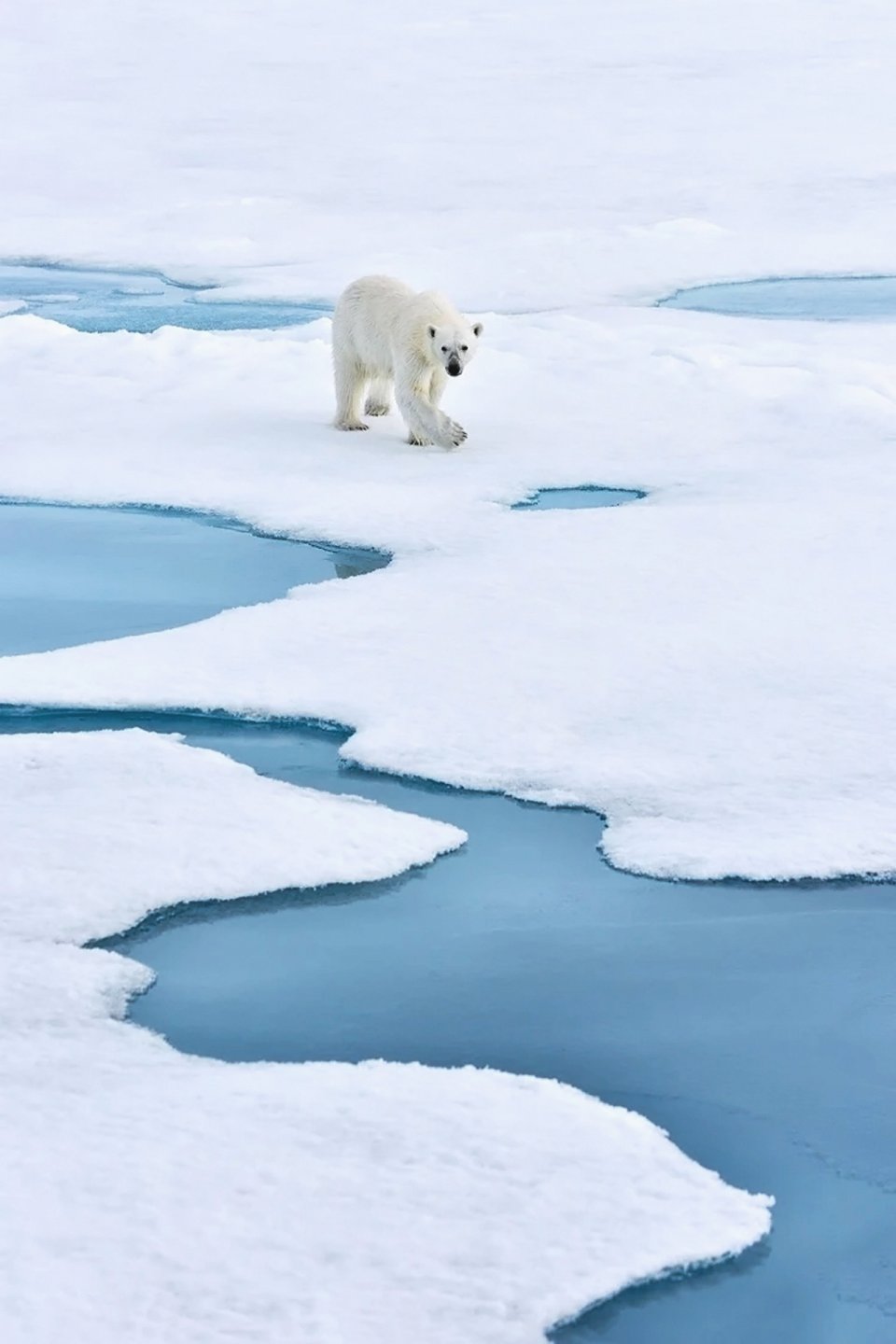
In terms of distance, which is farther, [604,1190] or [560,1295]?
[604,1190]

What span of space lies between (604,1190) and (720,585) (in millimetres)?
2632

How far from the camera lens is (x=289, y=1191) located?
7.05 ft

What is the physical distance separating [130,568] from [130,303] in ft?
17.2

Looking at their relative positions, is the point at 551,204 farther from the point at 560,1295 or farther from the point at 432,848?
the point at 560,1295

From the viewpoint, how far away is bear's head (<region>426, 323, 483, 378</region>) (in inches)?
240

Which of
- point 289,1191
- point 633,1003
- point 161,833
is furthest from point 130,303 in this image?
point 289,1191

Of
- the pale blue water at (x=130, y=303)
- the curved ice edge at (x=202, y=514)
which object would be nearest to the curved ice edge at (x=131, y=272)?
the pale blue water at (x=130, y=303)

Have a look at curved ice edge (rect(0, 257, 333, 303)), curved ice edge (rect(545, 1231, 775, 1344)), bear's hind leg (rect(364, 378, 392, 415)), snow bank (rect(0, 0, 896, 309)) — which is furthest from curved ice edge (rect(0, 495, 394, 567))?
curved ice edge (rect(0, 257, 333, 303))

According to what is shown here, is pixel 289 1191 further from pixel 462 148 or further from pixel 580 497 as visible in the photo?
pixel 462 148

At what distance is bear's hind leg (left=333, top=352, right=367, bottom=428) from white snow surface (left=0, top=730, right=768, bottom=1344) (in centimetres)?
418

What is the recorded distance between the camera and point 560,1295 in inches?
78.0

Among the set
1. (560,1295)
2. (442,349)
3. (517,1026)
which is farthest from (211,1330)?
(442,349)

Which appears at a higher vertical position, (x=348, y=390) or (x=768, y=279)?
(x=768, y=279)

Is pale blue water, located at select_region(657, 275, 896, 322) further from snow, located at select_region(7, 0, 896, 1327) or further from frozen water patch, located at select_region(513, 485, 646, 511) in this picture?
frozen water patch, located at select_region(513, 485, 646, 511)
